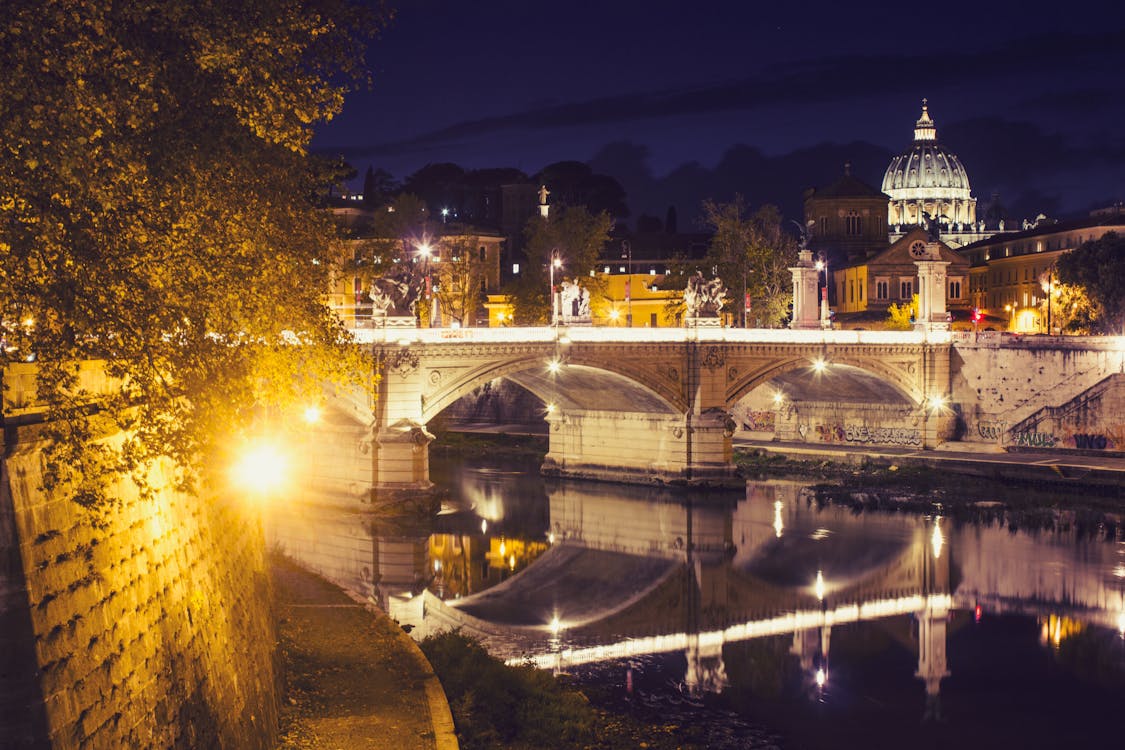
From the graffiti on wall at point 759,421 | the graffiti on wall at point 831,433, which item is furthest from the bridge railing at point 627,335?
the graffiti on wall at point 759,421

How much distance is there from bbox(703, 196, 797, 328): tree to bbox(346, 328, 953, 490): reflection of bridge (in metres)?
14.3

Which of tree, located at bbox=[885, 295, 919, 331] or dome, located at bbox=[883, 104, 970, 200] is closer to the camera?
tree, located at bbox=[885, 295, 919, 331]

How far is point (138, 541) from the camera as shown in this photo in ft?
38.3

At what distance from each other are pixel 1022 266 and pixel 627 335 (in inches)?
2295

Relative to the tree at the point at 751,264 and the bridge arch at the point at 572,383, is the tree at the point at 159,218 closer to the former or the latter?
the bridge arch at the point at 572,383

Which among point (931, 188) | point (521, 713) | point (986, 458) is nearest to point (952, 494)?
point (986, 458)

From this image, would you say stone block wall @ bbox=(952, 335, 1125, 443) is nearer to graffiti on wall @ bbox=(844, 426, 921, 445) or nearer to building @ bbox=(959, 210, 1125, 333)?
graffiti on wall @ bbox=(844, 426, 921, 445)

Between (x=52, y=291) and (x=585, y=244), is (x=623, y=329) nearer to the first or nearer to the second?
(x=585, y=244)

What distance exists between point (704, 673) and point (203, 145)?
50.7 ft

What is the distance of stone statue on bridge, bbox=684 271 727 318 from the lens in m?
48.6

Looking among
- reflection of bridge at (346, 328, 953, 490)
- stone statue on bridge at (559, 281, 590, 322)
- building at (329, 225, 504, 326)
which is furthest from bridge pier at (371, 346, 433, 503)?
building at (329, 225, 504, 326)

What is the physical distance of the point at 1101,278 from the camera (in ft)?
213

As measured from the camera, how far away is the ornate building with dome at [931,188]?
16050cm

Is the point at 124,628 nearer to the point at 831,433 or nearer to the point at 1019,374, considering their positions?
the point at 1019,374
